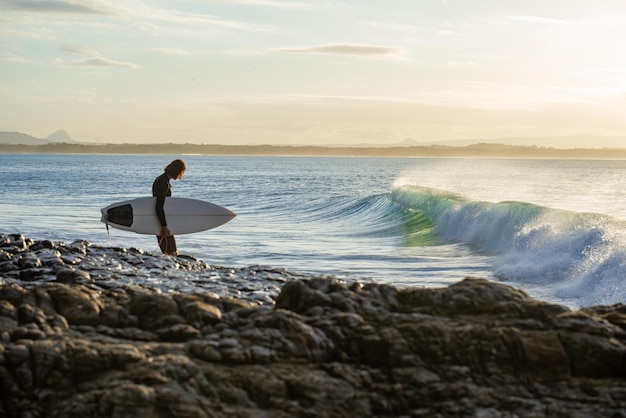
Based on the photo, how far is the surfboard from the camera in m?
14.1

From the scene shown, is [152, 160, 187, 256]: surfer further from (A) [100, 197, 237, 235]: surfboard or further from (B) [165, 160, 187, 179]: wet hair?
(A) [100, 197, 237, 235]: surfboard

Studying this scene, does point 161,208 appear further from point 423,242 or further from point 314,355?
point 423,242

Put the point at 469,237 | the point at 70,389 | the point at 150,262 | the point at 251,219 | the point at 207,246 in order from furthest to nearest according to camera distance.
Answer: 1. the point at 251,219
2. the point at 469,237
3. the point at 207,246
4. the point at 150,262
5. the point at 70,389

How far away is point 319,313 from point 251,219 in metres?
25.5

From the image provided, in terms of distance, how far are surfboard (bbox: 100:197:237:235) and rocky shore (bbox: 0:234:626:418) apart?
8905 millimetres

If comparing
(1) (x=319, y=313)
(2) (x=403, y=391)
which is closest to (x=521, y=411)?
(2) (x=403, y=391)

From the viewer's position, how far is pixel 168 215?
47.7 feet

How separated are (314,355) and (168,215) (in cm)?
1054

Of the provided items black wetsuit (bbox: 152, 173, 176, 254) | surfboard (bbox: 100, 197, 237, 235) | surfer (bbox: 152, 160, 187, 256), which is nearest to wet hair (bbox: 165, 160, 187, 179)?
surfer (bbox: 152, 160, 187, 256)

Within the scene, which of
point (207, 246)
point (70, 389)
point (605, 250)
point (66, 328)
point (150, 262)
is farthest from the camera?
point (207, 246)

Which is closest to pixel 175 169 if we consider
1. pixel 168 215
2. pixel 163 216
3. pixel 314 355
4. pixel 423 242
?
pixel 163 216

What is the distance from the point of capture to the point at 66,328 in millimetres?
4719

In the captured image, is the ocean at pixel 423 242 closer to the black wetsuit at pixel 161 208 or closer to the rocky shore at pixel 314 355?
the black wetsuit at pixel 161 208

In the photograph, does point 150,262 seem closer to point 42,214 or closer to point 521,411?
point 521,411
